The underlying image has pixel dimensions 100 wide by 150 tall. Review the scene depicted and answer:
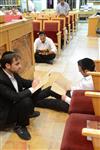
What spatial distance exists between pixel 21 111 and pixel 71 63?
112 inches

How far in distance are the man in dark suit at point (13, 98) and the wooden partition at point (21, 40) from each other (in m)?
0.35

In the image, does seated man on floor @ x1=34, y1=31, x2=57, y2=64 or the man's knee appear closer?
the man's knee

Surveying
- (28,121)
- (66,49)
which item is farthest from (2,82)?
(66,49)

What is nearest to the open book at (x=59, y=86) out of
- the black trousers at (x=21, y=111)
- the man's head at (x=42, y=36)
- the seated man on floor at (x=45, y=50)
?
the black trousers at (x=21, y=111)

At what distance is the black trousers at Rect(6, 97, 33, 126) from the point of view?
7.53 feet

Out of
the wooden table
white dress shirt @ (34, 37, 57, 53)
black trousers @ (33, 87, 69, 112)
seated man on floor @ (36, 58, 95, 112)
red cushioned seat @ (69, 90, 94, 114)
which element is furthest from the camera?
the wooden table

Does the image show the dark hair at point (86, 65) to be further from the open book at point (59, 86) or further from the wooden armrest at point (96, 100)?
the wooden armrest at point (96, 100)

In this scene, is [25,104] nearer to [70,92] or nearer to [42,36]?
[70,92]

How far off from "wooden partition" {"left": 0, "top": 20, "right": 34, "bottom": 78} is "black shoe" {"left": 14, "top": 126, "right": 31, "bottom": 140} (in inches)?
32.1

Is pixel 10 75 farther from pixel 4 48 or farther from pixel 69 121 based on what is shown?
Result: pixel 69 121

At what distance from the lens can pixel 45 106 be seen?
9.56 ft

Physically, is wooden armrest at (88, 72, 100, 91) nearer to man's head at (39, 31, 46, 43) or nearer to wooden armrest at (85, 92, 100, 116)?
wooden armrest at (85, 92, 100, 116)

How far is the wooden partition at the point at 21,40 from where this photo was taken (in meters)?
2.61

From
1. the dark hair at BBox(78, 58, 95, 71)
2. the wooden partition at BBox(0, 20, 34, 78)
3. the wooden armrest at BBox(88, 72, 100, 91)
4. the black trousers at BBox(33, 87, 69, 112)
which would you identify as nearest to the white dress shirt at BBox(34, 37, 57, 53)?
the wooden partition at BBox(0, 20, 34, 78)
